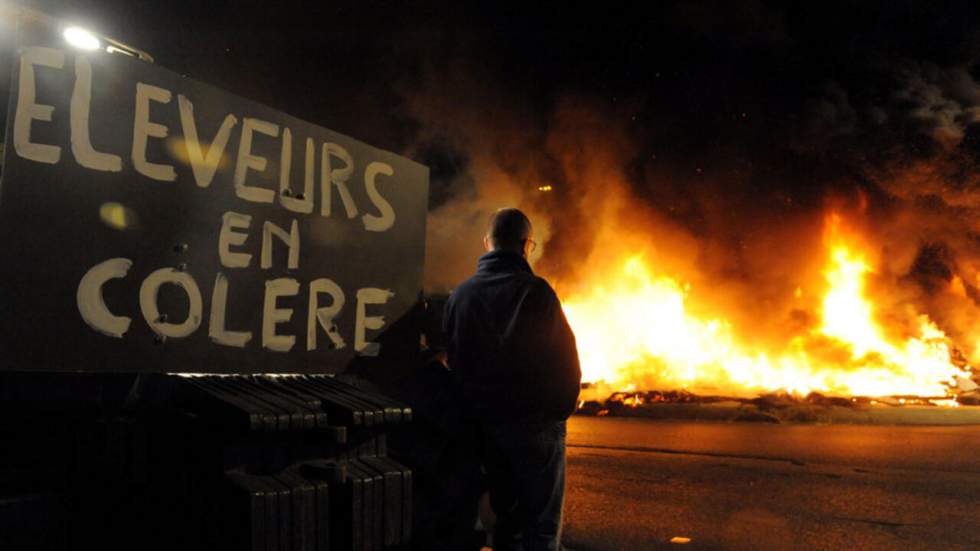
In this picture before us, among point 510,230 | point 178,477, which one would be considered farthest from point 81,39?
point 510,230

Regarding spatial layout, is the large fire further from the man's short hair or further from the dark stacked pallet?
the dark stacked pallet

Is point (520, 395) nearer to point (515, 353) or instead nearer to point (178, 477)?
point (515, 353)

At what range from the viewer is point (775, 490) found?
6.64m

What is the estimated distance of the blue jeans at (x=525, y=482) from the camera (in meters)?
3.10

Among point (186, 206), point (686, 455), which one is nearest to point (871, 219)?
point (686, 455)

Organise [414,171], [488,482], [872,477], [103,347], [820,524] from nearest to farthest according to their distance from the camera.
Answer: [103,347]
[488,482]
[414,171]
[820,524]
[872,477]

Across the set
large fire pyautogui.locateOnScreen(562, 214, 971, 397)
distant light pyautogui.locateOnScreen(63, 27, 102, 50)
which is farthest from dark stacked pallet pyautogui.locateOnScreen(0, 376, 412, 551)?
large fire pyautogui.locateOnScreen(562, 214, 971, 397)

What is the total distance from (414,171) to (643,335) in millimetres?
17757

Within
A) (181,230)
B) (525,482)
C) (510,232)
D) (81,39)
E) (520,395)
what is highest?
(81,39)

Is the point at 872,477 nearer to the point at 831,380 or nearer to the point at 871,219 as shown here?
the point at 831,380

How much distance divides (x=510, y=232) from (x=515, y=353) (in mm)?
627

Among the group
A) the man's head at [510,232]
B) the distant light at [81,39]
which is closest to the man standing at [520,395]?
the man's head at [510,232]

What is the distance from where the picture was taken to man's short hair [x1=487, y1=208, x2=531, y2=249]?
352 centimetres

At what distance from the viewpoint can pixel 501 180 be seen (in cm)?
2147
